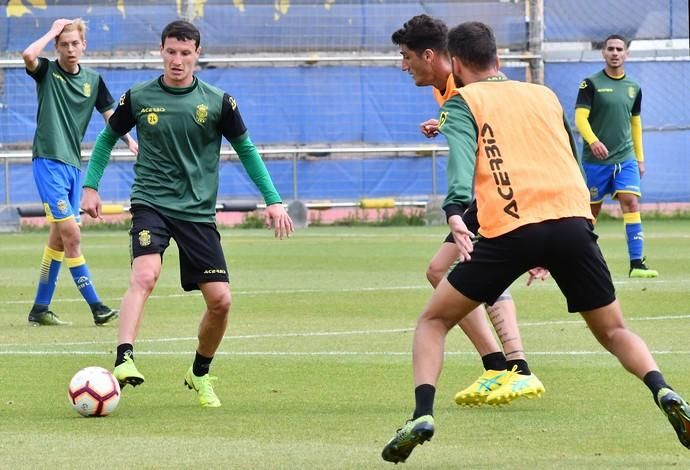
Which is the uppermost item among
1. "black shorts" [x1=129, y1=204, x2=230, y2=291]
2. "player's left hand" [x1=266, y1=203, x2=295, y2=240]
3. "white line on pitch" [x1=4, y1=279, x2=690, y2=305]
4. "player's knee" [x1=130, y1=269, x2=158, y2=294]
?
"player's left hand" [x1=266, y1=203, x2=295, y2=240]

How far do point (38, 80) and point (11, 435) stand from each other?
5.72m

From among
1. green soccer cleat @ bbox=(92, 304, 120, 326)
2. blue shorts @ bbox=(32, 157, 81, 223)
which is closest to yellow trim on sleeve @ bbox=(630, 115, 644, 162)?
blue shorts @ bbox=(32, 157, 81, 223)

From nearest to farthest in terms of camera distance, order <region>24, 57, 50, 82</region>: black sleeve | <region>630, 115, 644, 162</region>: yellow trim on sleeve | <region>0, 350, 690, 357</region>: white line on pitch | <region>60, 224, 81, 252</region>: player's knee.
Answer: <region>0, 350, 690, 357</region>: white line on pitch < <region>24, 57, 50, 82</region>: black sleeve < <region>60, 224, 81, 252</region>: player's knee < <region>630, 115, 644, 162</region>: yellow trim on sleeve

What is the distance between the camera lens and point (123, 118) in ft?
29.2

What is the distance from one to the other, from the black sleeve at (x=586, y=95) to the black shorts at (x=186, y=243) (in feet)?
28.8

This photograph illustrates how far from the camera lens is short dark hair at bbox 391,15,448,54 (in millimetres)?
8438

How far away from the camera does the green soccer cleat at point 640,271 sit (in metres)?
16.3

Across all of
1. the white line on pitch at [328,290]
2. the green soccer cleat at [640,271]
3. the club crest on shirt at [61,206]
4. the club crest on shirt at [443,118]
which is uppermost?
the club crest on shirt at [443,118]

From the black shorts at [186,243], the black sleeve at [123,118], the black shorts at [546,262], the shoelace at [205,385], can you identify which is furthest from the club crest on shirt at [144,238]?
the black shorts at [546,262]

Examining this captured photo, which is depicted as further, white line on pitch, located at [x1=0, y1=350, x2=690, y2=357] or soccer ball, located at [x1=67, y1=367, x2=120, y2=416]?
white line on pitch, located at [x1=0, y1=350, x2=690, y2=357]

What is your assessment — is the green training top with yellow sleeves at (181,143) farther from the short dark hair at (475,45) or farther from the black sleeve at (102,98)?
the black sleeve at (102,98)

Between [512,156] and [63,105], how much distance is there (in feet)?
22.3

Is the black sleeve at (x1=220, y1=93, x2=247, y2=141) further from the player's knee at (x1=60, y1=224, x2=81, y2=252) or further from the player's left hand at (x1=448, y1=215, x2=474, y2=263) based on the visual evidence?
the player's knee at (x1=60, y1=224, x2=81, y2=252)

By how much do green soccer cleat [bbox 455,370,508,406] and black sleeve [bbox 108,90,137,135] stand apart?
2.44 m
